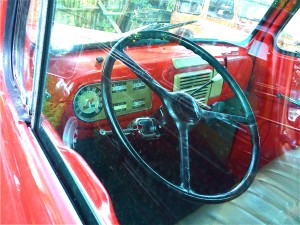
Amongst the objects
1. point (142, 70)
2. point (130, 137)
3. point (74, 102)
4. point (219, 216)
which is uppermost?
point (142, 70)

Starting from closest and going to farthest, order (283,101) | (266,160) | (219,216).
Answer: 1. (219,216)
2. (266,160)
3. (283,101)

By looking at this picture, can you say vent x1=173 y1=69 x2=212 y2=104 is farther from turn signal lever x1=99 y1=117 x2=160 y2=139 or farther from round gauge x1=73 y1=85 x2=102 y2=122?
round gauge x1=73 y1=85 x2=102 y2=122

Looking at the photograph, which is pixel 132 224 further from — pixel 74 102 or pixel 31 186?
pixel 74 102

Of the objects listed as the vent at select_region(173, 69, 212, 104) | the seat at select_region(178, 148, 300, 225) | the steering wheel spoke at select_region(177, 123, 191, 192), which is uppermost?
the vent at select_region(173, 69, 212, 104)

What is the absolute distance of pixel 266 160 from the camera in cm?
206

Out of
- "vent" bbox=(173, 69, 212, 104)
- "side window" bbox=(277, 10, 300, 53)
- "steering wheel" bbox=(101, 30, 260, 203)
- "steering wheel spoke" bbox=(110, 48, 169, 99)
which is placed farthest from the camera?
"side window" bbox=(277, 10, 300, 53)

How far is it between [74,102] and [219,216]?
31.1 inches

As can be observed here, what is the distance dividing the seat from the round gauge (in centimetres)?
62

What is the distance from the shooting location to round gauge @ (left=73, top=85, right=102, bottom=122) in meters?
1.65

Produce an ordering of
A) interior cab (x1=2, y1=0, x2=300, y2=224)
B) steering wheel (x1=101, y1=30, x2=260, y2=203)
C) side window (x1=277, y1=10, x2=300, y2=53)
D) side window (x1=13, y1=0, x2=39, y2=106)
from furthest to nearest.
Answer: side window (x1=277, y1=10, x2=300, y2=53) → steering wheel (x1=101, y1=30, x2=260, y2=203) → side window (x1=13, y1=0, x2=39, y2=106) → interior cab (x1=2, y1=0, x2=300, y2=224)

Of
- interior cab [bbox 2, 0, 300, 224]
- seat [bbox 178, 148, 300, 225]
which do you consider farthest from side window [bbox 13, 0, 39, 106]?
seat [bbox 178, 148, 300, 225]

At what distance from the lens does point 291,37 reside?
7.91 ft

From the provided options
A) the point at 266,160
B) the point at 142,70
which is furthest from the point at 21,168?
the point at 266,160

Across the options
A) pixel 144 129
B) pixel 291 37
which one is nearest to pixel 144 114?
pixel 144 129
